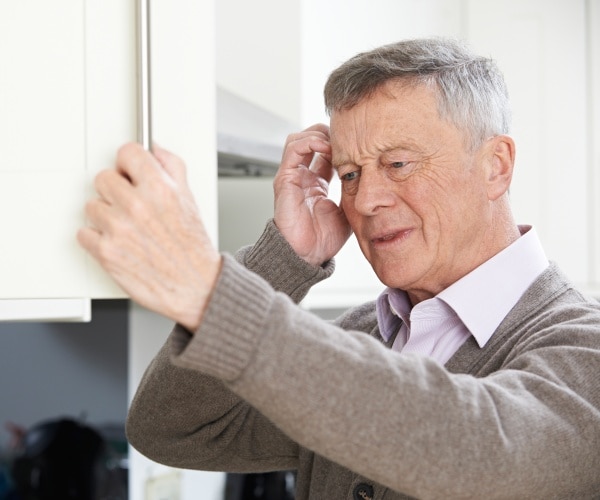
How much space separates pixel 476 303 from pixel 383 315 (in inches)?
7.8

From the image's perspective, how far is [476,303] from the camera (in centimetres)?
103

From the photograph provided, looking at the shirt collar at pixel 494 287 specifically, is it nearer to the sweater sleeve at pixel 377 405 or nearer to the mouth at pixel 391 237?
the mouth at pixel 391 237

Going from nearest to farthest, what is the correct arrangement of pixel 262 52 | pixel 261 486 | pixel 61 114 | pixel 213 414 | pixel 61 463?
pixel 61 114 → pixel 213 414 → pixel 262 52 → pixel 61 463 → pixel 261 486

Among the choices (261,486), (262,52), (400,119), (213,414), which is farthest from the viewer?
(261,486)

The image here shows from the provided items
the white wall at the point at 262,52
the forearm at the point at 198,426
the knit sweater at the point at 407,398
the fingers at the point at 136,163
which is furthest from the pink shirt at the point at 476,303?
the fingers at the point at 136,163

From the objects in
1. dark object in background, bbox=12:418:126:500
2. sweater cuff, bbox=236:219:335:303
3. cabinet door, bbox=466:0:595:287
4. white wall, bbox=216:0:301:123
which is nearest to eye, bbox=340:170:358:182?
sweater cuff, bbox=236:219:335:303

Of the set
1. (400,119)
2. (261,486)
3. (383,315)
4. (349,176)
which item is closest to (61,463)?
(261,486)

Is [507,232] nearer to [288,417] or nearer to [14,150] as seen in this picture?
[288,417]

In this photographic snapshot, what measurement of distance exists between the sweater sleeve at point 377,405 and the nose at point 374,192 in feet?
1.19

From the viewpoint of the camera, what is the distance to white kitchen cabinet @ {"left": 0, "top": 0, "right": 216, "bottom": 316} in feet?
1.78

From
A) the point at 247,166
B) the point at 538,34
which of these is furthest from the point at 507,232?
the point at 538,34

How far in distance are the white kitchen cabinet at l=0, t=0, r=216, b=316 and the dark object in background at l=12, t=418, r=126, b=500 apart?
1247 mm

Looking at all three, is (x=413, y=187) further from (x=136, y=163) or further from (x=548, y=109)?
(x=548, y=109)

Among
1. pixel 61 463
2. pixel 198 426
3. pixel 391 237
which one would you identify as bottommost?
pixel 61 463
